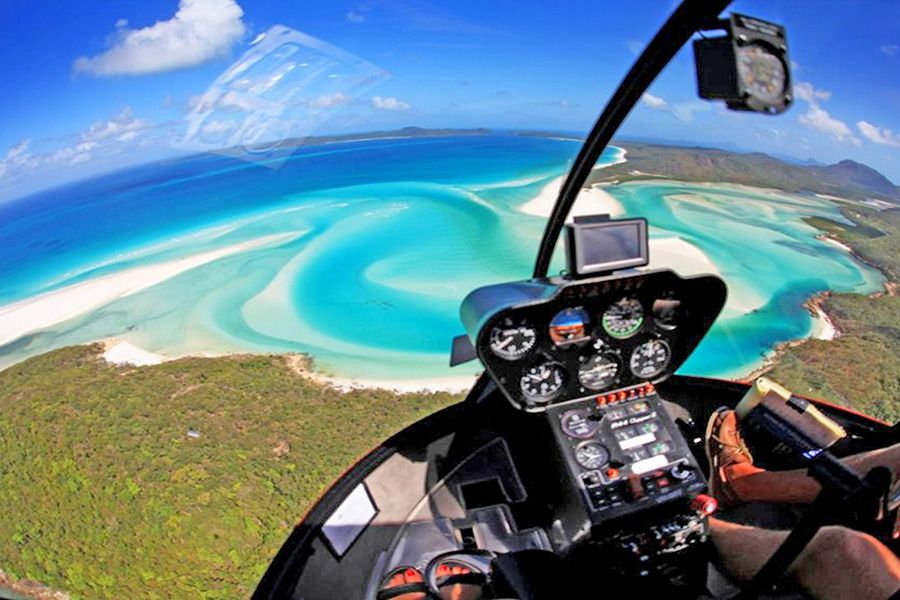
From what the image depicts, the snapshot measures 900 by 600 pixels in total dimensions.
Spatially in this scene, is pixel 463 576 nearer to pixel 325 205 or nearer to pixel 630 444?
pixel 630 444

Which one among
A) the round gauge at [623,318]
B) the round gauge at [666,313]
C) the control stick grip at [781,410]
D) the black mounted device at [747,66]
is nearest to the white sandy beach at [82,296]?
the round gauge at [623,318]

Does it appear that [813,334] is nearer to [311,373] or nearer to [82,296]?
[311,373]

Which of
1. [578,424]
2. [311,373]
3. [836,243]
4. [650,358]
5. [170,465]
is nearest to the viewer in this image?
[578,424]

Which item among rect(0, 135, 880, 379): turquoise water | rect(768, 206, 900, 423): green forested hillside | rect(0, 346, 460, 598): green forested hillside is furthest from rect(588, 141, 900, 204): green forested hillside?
rect(0, 346, 460, 598): green forested hillside

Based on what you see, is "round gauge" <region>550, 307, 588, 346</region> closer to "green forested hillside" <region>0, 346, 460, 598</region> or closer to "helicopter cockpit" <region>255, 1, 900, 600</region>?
"helicopter cockpit" <region>255, 1, 900, 600</region>

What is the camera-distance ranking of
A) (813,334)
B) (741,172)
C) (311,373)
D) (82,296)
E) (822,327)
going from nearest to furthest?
(311,373) < (813,334) < (822,327) < (82,296) < (741,172)

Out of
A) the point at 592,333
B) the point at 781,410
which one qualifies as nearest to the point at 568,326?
the point at 592,333

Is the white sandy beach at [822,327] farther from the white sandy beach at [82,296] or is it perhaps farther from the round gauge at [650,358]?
the white sandy beach at [82,296]
